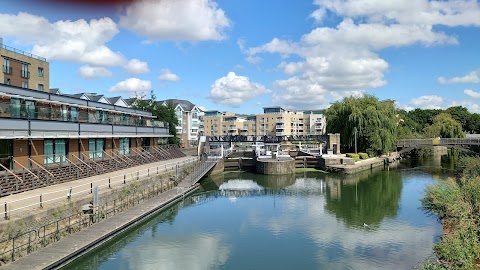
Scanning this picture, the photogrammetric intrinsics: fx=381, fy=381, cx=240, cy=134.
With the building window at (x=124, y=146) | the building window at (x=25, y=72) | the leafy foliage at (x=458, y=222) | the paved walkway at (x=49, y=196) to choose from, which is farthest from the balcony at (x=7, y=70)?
the leafy foliage at (x=458, y=222)

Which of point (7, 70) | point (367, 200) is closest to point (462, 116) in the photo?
point (367, 200)

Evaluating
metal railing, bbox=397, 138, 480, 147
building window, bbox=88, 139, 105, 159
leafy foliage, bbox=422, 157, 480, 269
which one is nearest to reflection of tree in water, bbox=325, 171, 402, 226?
leafy foliage, bbox=422, 157, 480, 269

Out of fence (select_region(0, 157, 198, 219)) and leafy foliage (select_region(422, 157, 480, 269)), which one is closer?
leafy foliage (select_region(422, 157, 480, 269))

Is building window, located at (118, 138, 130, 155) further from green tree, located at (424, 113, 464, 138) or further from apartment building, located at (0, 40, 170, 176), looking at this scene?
green tree, located at (424, 113, 464, 138)

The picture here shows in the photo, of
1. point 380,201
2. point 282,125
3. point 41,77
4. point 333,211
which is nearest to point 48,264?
point 333,211

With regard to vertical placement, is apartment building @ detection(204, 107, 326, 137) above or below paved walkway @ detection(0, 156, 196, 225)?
above

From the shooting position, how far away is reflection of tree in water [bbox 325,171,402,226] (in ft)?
84.7

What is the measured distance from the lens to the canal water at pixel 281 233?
16.9 metres

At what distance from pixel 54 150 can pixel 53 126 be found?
5.87 feet

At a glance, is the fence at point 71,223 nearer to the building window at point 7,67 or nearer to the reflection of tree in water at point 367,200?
the reflection of tree in water at point 367,200

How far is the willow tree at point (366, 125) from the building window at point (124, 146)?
33.1 metres

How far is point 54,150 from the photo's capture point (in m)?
27.4

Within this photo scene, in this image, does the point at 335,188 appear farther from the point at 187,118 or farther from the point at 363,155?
the point at 187,118

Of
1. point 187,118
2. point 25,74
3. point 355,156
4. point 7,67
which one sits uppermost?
point 7,67
